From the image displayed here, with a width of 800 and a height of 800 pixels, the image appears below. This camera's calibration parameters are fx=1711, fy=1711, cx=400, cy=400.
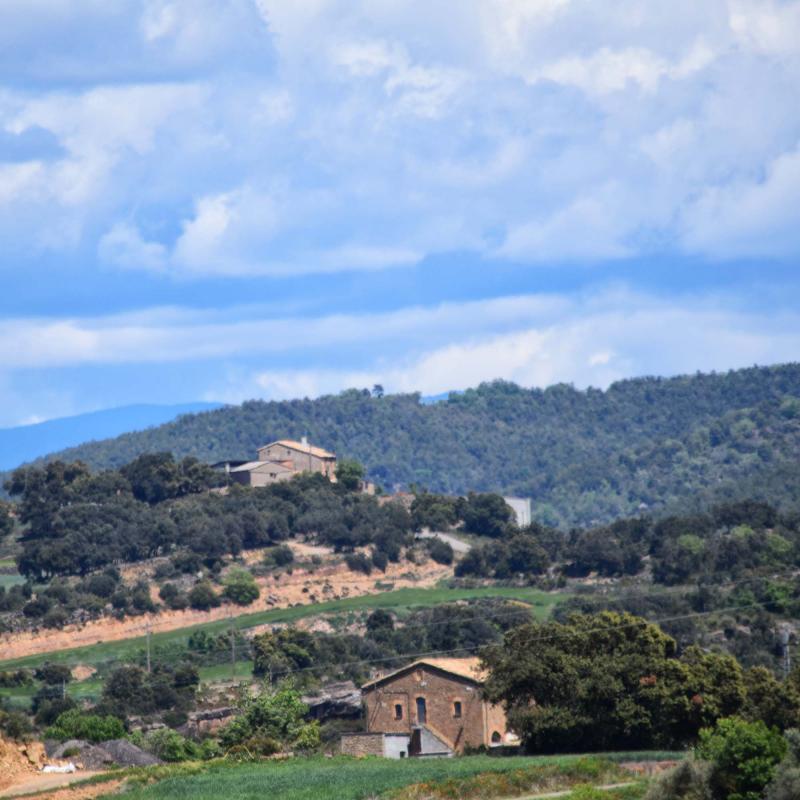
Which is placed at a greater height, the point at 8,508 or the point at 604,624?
the point at 8,508

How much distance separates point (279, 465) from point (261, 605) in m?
37.2

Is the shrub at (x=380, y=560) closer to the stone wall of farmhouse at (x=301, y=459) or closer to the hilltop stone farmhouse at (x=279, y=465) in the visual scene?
the hilltop stone farmhouse at (x=279, y=465)

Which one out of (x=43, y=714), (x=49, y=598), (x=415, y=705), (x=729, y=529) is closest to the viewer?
(x=415, y=705)

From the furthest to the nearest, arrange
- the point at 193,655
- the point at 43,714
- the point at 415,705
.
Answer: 1. the point at 193,655
2. the point at 43,714
3. the point at 415,705

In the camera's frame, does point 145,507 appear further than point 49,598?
Yes

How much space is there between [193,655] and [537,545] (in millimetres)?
37070

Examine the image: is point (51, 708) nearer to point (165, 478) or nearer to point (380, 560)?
point (380, 560)

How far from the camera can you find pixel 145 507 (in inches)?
5581

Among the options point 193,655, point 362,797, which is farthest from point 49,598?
point 362,797

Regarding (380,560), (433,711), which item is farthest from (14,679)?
(380,560)

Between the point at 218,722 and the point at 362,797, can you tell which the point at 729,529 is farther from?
the point at 362,797

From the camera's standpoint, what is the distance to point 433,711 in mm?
79250

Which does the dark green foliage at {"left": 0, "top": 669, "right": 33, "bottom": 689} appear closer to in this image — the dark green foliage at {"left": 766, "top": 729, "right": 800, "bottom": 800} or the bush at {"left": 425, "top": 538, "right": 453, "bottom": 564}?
the bush at {"left": 425, "top": 538, "right": 453, "bottom": 564}

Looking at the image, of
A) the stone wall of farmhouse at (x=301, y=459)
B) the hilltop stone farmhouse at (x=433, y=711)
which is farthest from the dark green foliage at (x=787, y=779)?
the stone wall of farmhouse at (x=301, y=459)
